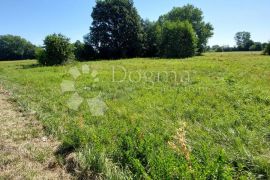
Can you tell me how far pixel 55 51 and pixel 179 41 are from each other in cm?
1845

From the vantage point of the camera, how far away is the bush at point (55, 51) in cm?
2652

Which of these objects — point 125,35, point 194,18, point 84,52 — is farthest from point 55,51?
point 194,18

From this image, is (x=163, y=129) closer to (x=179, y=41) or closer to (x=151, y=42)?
(x=179, y=41)

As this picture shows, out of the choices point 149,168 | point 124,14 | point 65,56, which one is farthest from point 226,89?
point 124,14

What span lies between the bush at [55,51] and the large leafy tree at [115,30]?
15.8 m

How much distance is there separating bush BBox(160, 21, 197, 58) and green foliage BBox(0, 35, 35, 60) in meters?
37.4

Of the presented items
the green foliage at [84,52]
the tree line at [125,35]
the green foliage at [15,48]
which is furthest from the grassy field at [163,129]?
the green foliage at [15,48]

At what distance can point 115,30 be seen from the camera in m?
44.3

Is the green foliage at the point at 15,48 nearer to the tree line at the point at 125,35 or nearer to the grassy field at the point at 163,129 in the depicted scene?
the tree line at the point at 125,35

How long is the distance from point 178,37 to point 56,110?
109 feet

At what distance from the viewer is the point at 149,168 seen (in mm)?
3547

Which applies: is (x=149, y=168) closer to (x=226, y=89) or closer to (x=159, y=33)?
(x=226, y=89)

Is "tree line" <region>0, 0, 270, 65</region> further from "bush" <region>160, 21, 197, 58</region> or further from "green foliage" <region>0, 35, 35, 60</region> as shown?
"green foliage" <region>0, 35, 35, 60</region>

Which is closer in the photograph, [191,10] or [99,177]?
[99,177]
